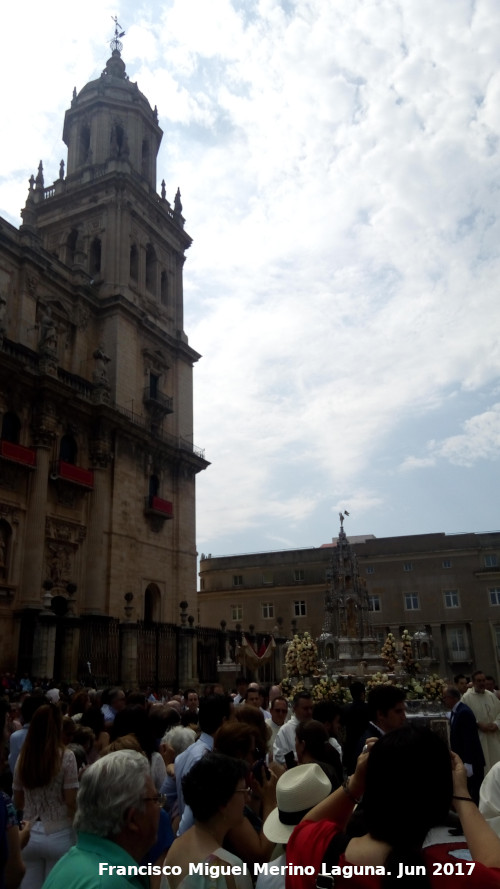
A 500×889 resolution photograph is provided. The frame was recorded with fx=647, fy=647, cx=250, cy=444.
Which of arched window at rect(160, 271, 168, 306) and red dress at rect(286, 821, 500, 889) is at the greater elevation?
arched window at rect(160, 271, 168, 306)

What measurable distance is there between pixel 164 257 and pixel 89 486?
16.6m

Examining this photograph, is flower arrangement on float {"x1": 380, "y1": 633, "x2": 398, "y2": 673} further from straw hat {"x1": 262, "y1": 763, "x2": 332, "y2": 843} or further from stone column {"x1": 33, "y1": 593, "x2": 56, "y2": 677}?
straw hat {"x1": 262, "y1": 763, "x2": 332, "y2": 843}

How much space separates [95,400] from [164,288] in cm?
1173

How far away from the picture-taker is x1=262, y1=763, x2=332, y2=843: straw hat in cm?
323

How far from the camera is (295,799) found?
3.23m

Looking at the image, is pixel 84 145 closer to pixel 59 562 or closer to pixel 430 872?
pixel 59 562

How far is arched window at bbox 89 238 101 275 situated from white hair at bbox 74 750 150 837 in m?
35.0

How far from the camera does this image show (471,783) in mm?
7379

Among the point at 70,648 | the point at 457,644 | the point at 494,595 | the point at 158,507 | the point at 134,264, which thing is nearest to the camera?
the point at 70,648

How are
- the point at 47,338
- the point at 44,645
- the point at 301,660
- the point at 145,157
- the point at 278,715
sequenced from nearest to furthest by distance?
1. the point at 278,715
2. the point at 301,660
3. the point at 44,645
4. the point at 47,338
5. the point at 145,157

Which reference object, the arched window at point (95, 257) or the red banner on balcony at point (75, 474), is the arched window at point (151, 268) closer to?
the arched window at point (95, 257)

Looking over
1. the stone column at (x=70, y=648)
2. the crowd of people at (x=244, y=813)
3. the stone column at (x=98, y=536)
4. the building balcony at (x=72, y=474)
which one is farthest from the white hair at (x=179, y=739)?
the stone column at (x=98, y=536)

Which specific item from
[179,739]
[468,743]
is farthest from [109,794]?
[468,743]

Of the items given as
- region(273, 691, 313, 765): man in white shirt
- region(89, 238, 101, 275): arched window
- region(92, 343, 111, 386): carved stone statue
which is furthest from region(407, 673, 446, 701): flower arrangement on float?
region(89, 238, 101, 275): arched window
